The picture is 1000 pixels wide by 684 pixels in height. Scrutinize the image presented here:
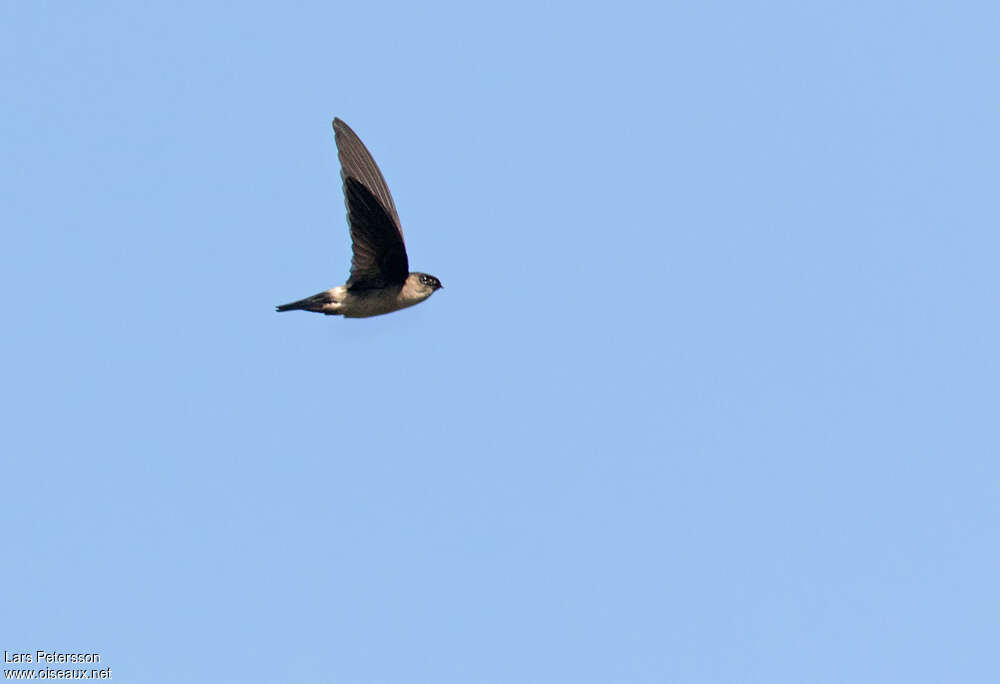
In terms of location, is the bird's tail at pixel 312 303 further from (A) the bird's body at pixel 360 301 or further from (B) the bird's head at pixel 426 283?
(B) the bird's head at pixel 426 283

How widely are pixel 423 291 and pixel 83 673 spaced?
9295 millimetres

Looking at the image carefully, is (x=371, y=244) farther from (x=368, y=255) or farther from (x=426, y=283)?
(x=426, y=283)

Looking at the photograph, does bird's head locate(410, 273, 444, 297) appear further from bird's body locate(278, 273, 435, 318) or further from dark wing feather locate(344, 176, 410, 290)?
dark wing feather locate(344, 176, 410, 290)

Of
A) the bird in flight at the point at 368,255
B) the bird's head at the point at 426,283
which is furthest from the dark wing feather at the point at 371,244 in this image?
the bird's head at the point at 426,283

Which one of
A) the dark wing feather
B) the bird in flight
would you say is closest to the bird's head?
the bird in flight

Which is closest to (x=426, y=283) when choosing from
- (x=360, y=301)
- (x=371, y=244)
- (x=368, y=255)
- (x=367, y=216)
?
(x=360, y=301)

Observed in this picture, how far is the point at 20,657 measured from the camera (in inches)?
861

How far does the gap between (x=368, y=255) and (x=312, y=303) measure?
1.37 m

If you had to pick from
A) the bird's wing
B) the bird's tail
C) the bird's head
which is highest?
the bird's wing

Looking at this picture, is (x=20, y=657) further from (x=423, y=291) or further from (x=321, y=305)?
(x=423, y=291)

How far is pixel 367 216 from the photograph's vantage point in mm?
22656

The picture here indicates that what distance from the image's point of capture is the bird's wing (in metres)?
22.5

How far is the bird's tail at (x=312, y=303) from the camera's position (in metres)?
23.5

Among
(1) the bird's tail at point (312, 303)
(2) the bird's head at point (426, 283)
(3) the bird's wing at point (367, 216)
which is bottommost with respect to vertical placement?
(1) the bird's tail at point (312, 303)
